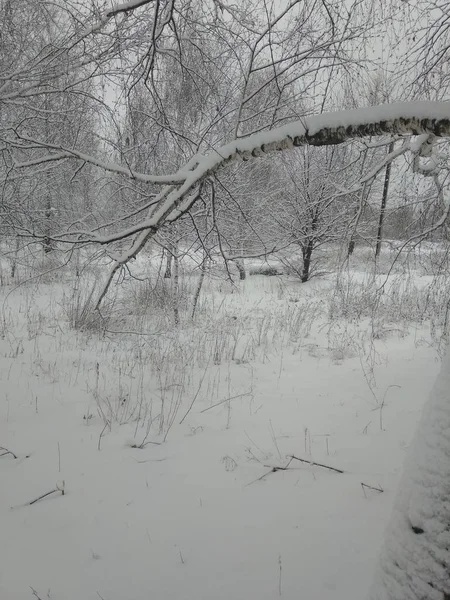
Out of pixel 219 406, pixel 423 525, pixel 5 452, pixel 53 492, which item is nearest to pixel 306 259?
pixel 219 406

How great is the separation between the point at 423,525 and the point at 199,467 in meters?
1.82

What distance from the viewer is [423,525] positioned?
75 cm

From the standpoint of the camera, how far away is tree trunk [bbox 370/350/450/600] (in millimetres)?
702

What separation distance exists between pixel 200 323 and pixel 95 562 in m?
5.11

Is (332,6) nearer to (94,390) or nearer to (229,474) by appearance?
(229,474)

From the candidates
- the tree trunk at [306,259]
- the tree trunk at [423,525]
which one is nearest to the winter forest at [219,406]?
the tree trunk at [423,525]

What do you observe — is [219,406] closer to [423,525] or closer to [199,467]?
[199,467]

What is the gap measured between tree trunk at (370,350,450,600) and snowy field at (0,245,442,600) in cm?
86

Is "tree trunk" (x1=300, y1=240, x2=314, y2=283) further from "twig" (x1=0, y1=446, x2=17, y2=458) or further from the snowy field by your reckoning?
"twig" (x1=0, y1=446, x2=17, y2=458)

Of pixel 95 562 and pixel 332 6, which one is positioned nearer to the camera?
pixel 95 562

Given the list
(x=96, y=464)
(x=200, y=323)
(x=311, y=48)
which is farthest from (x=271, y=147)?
(x=200, y=323)

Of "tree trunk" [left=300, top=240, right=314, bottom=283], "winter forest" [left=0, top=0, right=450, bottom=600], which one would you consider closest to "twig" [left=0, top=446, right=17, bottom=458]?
"winter forest" [left=0, top=0, right=450, bottom=600]

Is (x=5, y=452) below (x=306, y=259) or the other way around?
below

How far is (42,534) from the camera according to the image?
5.72 ft
